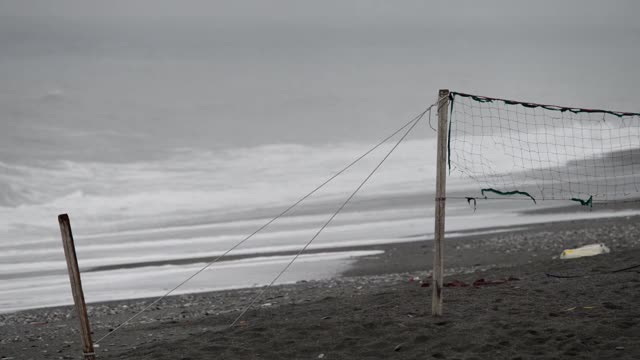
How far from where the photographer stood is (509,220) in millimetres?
17859

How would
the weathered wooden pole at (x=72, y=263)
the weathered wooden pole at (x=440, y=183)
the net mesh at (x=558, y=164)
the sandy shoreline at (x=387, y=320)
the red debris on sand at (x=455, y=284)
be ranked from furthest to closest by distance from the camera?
the net mesh at (x=558, y=164) → the red debris on sand at (x=455, y=284) → the weathered wooden pole at (x=440, y=183) → the sandy shoreline at (x=387, y=320) → the weathered wooden pole at (x=72, y=263)

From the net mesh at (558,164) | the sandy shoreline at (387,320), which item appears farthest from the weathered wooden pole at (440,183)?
the net mesh at (558,164)

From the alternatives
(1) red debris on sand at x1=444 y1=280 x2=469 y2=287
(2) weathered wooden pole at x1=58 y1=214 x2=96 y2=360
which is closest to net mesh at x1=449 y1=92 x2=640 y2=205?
(1) red debris on sand at x1=444 y1=280 x2=469 y2=287

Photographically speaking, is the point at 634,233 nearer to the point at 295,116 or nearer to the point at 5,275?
the point at 5,275

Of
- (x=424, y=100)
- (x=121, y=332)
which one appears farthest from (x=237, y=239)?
(x=424, y=100)

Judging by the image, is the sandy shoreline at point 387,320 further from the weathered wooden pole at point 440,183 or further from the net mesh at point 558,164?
the net mesh at point 558,164

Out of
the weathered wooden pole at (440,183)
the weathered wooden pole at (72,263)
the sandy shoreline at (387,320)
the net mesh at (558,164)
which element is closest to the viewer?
the weathered wooden pole at (72,263)

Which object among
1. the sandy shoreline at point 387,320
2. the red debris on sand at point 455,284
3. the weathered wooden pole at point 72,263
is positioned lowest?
the sandy shoreline at point 387,320

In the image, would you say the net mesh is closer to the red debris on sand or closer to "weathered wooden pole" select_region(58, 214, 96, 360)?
the red debris on sand

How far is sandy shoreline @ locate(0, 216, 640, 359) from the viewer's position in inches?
324

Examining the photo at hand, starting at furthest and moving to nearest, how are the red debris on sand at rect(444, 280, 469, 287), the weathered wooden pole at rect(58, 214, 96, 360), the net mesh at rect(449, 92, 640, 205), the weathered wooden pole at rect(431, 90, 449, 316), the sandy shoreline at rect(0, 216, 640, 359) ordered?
the net mesh at rect(449, 92, 640, 205) → the red debris on sand at rect(444, 280, 469, 287) → the weathered wooden pole at rect(431, 90, 449, 316) → the sandy shoreline at rect(0, 216, 640, 359) → the weathered wooden pole at rect(58, 214, 96, 360)

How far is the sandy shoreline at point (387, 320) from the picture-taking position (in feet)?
27.0

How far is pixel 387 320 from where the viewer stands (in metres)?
9.28

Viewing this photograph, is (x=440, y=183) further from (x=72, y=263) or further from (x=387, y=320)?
(x=72, y=263)
